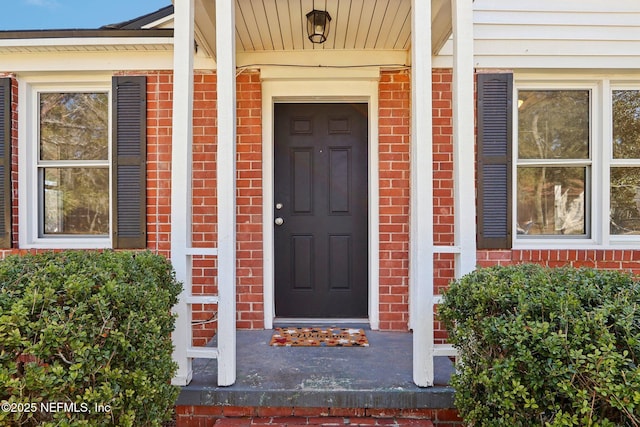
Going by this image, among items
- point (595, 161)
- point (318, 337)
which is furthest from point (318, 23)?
point (595, 161)

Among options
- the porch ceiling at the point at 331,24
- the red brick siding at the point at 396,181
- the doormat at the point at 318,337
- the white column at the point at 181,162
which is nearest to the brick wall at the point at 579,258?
the red brick siding at the point at 396,181

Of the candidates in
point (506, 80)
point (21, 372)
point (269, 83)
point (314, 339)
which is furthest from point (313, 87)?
point (21, 372)

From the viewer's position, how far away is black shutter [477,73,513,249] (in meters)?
3.26

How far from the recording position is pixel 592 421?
1555 mm

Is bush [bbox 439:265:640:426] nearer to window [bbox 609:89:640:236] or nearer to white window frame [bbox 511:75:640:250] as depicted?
white window frame [bbox 511:75:640:250]

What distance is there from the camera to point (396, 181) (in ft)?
11.4

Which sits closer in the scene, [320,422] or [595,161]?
[320,422]

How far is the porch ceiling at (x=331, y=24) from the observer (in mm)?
2742

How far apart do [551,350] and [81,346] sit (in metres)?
1.89

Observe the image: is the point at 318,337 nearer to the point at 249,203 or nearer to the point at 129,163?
the point at 249,203

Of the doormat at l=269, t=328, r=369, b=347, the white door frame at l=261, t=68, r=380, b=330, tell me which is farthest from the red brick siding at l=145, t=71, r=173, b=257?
the doormat at l=269, t=328, r=369, b=347

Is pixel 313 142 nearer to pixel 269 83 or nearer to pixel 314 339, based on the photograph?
pixel 269 83

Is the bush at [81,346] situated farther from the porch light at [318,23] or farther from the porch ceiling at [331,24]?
the porch light at [318,23]

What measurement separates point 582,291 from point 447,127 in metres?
1.95
